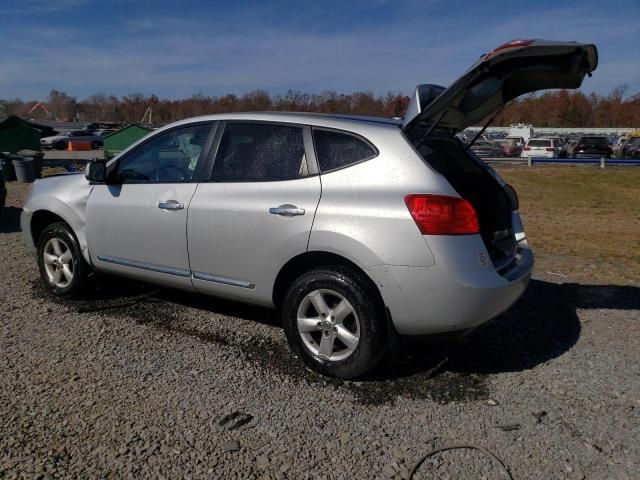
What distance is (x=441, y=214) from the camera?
132 inches

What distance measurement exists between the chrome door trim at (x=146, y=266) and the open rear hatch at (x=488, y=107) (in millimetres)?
1966

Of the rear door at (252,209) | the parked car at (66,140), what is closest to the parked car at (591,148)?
the rear door at (252,209)

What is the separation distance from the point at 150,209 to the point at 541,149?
3498 cm

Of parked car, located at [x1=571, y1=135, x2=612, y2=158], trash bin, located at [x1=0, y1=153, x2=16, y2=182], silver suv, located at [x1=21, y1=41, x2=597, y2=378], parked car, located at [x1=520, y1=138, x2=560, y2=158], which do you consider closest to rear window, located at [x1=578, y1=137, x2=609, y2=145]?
parked car, located at [x1=571, y1=135, x2=612, y2=158]

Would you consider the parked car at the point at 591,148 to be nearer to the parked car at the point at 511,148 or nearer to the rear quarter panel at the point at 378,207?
the parked car at the point at 511,148

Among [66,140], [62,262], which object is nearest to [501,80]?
[62,262]

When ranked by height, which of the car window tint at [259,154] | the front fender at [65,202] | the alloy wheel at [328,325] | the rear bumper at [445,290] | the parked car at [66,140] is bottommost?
the parked car at [66,140]

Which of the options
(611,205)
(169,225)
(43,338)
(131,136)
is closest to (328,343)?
(169,225)

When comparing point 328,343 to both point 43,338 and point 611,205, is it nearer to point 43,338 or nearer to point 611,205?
point 43,338

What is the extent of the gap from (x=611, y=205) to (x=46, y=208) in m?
13.3

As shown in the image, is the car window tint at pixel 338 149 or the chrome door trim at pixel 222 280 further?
the chrome door trim at pixel 222 280

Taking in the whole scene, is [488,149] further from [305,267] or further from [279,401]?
A: [279,401]

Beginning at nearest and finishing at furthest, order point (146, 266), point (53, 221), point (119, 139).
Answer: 1. point (146, 266)
2. point (53, 221)
3. point (119, 139)

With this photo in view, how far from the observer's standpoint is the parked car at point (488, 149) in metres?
37.1
